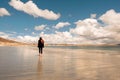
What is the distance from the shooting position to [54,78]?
1088 centimetres

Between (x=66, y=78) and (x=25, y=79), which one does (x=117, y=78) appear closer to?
(x=66, y=78)

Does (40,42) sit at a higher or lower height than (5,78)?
higher

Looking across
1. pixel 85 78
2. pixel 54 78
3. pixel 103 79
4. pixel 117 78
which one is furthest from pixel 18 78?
pixel 117 78

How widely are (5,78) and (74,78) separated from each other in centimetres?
376

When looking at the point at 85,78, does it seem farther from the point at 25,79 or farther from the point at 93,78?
the point at 25,79

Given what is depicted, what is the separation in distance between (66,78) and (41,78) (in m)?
1.37

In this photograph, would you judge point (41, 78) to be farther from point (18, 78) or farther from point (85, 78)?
point (85, 78)

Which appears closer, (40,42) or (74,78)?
(74,78)

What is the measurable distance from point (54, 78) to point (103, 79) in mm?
2658

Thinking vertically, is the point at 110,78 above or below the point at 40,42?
below

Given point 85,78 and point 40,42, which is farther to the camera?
point 40,42

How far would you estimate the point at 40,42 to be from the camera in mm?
32562

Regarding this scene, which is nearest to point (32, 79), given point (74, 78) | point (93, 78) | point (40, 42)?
point (74, 78)

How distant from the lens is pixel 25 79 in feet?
34.5
